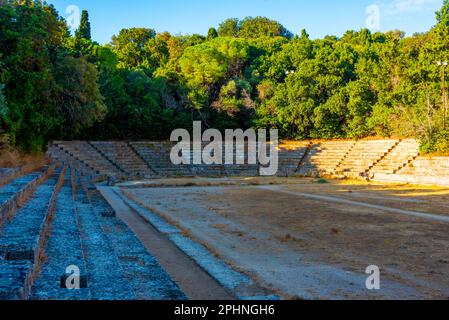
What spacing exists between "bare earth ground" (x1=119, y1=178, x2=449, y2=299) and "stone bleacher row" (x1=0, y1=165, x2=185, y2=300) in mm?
1518

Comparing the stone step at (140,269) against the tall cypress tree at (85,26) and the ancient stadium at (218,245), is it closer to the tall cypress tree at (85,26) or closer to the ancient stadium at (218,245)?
the ancient stadium at (218,245)

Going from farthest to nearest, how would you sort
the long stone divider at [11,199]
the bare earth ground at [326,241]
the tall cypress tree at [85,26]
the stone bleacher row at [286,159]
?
the tall cypress tree at [85,26]
the stone bleacher row at [286,159]
the long stone divider at [11,199]
the bare earth ground at [326,241]

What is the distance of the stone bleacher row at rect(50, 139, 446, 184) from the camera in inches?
1211

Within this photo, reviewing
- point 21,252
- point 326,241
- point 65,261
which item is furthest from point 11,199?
point 326,241

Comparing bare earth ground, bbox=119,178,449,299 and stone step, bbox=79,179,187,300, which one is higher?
stone step, bbox=79,179,187,300

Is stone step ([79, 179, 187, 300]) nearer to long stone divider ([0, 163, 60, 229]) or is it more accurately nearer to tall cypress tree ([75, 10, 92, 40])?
long stone divider ([0, 163, 60, 229])

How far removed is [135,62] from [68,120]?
34010mm

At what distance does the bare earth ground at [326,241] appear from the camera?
5.73 metres

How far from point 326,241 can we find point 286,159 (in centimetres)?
2836

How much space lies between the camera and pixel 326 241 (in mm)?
8961

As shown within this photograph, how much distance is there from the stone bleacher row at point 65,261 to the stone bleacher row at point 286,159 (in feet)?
73.1

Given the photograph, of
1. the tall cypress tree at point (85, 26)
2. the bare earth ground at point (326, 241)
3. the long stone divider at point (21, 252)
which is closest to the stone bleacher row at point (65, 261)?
the long stone divider at point (21, 252)

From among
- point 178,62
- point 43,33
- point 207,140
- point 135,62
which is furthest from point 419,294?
point 135,62

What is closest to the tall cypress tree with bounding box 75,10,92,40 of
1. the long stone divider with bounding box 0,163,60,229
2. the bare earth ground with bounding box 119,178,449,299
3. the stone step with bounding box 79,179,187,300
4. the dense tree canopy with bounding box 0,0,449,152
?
the dense tree canopy with bounding box 0,0,449,152
